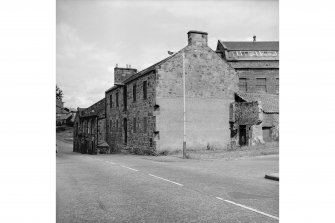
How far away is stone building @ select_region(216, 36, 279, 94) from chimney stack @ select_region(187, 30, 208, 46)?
18.6m

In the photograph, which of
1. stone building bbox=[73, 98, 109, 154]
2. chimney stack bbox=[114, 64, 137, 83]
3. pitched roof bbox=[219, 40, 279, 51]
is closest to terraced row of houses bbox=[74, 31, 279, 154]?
chimney stack bbox=[114, 64, 137, 83]

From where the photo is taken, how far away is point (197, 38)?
2470 cm

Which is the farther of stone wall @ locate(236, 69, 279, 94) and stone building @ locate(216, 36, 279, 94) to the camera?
stone building @ locate(216, 36, 279, 94)

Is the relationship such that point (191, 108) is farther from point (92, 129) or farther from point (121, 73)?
point (92, 129)

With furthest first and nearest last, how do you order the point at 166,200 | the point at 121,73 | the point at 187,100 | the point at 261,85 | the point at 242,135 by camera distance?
the point at 261,85 < the point at 121,73 < the point at 242,135 < the point at 187,100 < the point at 166,200

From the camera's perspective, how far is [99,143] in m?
35.7

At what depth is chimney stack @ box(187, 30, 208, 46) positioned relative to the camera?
2436 centimetres

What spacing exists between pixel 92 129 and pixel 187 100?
17.5 meters

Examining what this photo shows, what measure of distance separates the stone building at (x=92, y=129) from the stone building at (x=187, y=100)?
9734 mm

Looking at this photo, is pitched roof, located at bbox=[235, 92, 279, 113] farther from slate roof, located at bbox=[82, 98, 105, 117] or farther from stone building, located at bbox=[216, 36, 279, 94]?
slate roof, located at bbox=[82, 98, 105, 117]

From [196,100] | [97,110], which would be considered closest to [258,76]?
[196,100]

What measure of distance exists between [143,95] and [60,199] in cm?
1877

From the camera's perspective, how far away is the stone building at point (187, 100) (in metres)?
23.7
